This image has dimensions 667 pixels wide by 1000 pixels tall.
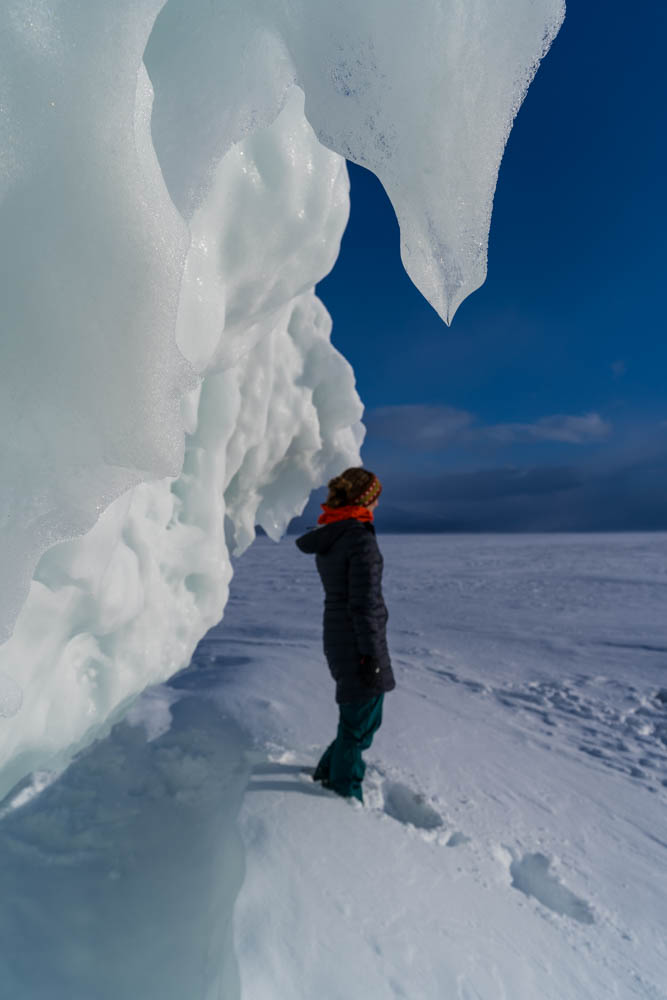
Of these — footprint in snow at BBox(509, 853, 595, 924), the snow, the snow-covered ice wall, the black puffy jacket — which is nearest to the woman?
the black puffy jacket

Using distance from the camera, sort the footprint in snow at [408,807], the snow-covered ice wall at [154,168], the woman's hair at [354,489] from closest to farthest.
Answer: the snow-covered ice wall at [154,168] < the footprint in snow at [408,807] < the woman's hair at [354,489]

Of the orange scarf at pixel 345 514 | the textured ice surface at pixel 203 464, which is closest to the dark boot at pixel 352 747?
the orange scarf at pixel 345 514

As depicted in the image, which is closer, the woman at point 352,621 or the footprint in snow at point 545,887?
the footprint in snow at point 545,887

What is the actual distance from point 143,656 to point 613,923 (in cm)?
200

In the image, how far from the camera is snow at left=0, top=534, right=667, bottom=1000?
5.05 feet

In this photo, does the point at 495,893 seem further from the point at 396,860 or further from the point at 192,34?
the point at 192,34

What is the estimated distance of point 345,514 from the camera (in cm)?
254

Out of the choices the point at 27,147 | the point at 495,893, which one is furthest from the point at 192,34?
the point at 495,893

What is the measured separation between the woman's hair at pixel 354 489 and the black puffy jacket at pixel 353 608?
0.10m

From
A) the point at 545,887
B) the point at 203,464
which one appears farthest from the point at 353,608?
the point at 545,887

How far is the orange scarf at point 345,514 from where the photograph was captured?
2.53m

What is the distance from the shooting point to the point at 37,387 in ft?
2.80

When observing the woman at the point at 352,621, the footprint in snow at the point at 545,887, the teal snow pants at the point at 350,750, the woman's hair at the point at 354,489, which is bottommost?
the footprint in snow at the point at 545,887

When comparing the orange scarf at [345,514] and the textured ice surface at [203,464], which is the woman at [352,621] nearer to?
the orange scarf at [345,514]
